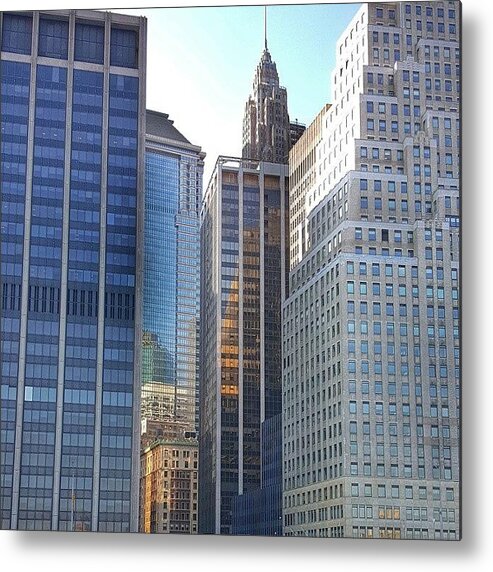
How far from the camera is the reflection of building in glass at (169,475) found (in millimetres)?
19375

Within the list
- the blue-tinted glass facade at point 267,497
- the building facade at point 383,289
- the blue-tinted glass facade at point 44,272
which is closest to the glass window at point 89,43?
the blue-tinted glass facade at point 44,272

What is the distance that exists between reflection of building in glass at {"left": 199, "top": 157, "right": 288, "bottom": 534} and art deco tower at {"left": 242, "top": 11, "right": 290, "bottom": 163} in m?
1.35

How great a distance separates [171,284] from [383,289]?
239 inches

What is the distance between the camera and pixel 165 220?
2195cm

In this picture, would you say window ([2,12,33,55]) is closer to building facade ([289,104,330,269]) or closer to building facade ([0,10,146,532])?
building facade ([0,10,146,532])

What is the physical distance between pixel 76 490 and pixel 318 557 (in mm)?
7712

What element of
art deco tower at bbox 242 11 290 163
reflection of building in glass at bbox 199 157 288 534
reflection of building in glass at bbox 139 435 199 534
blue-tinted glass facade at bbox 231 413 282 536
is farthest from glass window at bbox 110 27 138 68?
reflection of building in glass at bbox 139 435 199 534

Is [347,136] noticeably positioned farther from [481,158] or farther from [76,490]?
[76,490]

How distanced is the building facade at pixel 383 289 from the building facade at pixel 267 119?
87 centimetres

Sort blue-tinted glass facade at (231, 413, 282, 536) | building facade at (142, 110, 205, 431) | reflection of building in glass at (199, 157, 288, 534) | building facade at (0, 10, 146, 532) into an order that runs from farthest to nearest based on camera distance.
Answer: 1. reflection of building in glass at (199, 157, 288, 534)
2. building facade at (142, 110, 205, 431)
3. building facade at (0, 10, 146, 532)
4. blue-tinted glass facade at (231, 413, 282, 536)

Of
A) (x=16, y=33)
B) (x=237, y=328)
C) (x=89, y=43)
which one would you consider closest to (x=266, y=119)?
(x=16, y=33)

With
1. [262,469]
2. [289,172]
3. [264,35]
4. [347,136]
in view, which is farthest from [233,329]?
[264,35]

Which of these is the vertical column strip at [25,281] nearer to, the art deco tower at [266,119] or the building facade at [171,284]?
the building facade at [171,284]

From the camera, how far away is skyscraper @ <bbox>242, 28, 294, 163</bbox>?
52.4 feet
